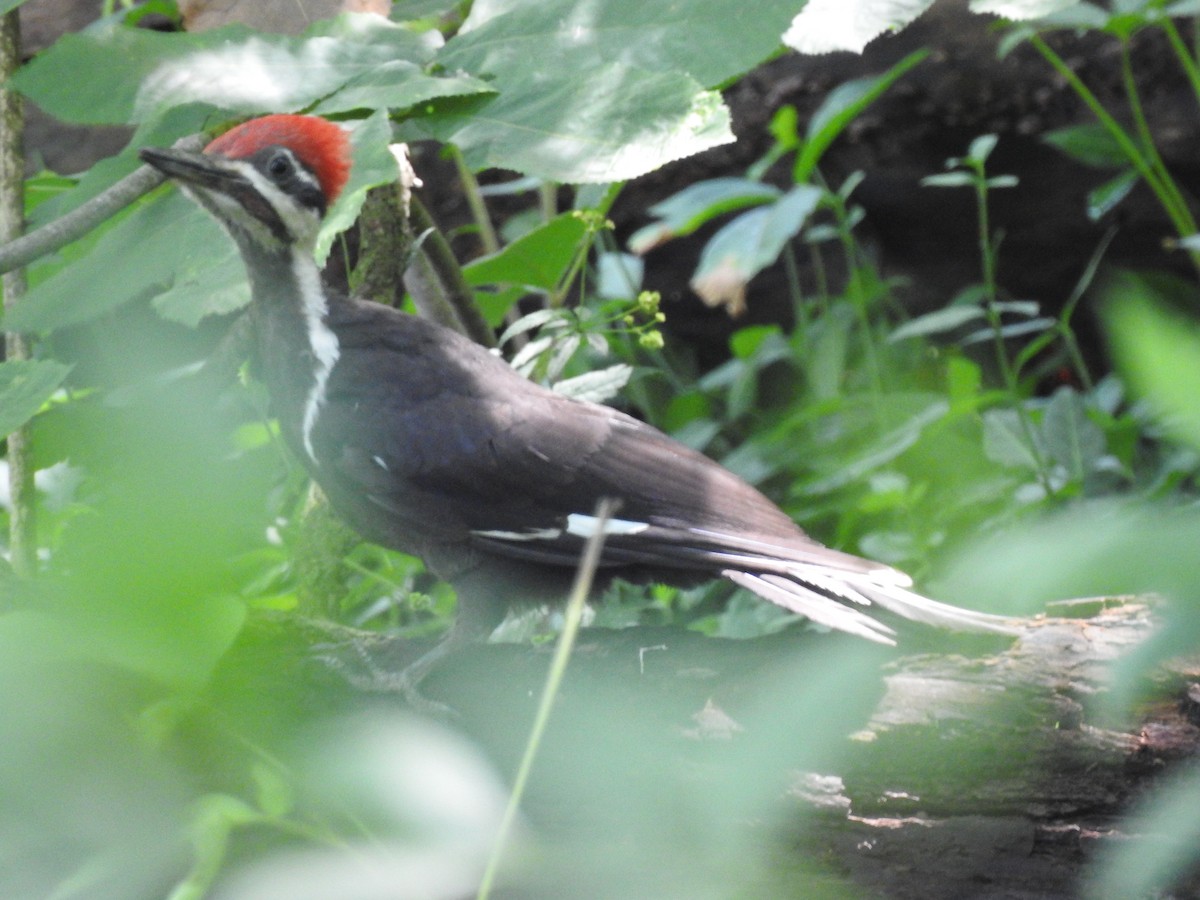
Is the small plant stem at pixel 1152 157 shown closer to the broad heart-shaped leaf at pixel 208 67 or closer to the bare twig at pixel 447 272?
the bare twig at pixel 447 272

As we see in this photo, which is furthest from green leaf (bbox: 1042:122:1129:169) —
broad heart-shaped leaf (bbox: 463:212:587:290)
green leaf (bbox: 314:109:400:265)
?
green leaf (bbox: 314:109:400:265)

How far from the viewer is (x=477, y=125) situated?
124 cm

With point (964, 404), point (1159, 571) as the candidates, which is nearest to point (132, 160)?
point (1159, 571)

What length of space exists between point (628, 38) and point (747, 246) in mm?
1702

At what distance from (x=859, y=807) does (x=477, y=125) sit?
0.89 meters

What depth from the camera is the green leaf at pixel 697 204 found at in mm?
2928

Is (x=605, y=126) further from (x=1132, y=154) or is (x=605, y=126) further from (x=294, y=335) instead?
(x=1132, y=154)

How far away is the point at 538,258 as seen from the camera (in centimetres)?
229

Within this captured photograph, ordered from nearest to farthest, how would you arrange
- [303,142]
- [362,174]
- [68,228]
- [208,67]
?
1. [362,174]
2. [208,67]
3. [68,228]
4. [303,142]

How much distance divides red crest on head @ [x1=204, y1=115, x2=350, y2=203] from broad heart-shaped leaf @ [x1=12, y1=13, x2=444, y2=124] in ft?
1.38

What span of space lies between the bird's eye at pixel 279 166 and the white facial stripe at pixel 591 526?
0.69 metres

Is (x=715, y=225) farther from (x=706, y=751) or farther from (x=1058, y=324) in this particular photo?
(x=706, y=751)

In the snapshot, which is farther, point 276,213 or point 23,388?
point 276,213

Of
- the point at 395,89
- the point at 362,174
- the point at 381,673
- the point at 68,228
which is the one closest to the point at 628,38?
the point at 395,89
